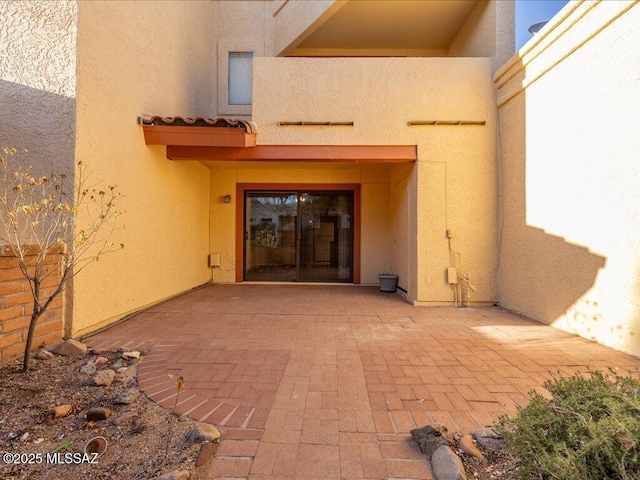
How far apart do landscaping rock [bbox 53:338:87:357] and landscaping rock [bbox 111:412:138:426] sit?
1.61 m

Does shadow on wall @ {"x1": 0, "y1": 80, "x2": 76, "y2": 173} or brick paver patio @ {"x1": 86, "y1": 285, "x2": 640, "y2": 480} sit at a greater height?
shadow on wall @ {"x1": 0, "y1": 80, "x2": 76, "y2": 173}

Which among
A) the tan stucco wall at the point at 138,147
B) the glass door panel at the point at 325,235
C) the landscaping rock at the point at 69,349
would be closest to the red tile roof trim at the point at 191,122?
the tan stucco wall at the point at 138,147

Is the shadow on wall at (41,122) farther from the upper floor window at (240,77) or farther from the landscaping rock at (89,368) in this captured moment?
the upper floor window at (240,77)

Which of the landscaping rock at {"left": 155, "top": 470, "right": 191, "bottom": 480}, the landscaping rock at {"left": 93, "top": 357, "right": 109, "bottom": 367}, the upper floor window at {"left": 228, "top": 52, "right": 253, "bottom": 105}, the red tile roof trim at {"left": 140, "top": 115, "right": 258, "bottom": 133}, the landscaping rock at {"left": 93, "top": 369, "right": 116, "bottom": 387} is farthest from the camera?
the upper floor window at {"left": 228, "top": 52, "right": 253, "bottom": 105}

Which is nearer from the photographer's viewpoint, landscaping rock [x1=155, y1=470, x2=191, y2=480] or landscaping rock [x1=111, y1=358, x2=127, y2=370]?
landscaping rock [x1=155, y1=470, x2=191, y2=480]

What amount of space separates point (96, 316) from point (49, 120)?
7.92 ft

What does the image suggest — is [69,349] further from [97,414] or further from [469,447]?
[469,447]

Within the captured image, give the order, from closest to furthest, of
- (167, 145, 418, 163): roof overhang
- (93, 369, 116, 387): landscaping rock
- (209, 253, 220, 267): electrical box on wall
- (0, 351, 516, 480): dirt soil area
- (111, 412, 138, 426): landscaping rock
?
(0, 351, 516, 480): dirt soil area
(111, 412, 138, 426): landscaping rock
(93, 369, 116, 387): landscaping rock
(167, 145, 418, 163): roof overhang
(209, 253, 220, 267): electrical box on wall

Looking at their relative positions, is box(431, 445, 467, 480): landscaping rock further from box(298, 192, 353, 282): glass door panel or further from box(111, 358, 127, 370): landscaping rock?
box(298, 192, 353, 282): glass door panel

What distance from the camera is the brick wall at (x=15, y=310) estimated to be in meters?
3.05

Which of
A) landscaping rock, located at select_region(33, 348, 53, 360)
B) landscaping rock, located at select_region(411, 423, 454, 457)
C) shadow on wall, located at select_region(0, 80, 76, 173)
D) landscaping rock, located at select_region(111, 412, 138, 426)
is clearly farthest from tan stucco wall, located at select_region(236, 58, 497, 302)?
landscaping rock, located at select_region(33, 348, 53, 360)

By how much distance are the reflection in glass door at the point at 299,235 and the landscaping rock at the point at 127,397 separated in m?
5.99

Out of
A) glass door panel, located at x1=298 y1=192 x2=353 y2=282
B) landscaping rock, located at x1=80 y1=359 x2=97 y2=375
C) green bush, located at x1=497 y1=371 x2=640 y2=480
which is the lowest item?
landscaping rock, located at x1=80 y1=359 x2=97 y2=375

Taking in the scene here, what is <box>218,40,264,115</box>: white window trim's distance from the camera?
8586 millimetres
